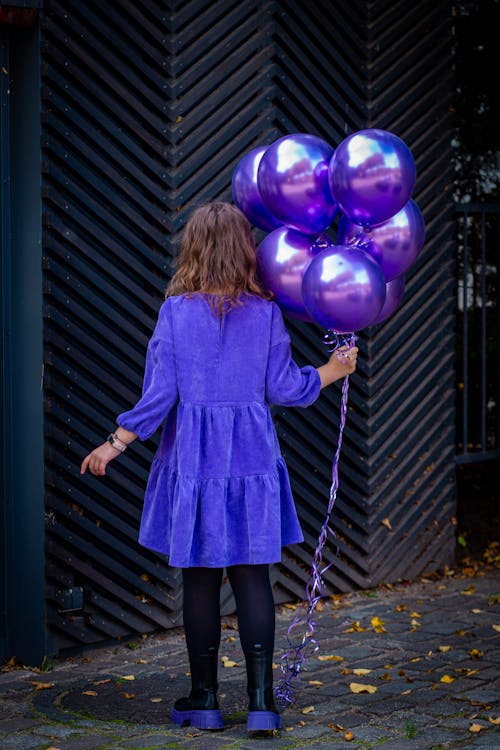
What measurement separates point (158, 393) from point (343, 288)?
30.1 inches

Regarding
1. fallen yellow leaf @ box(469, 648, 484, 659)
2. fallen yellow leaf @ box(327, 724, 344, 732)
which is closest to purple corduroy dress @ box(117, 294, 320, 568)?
fallen yellow leaf @ box(327, 724, 344, 732)

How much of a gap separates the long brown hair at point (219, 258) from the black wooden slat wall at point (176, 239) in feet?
4.18

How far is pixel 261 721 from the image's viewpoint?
13.5ft

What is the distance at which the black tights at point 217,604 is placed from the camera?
4.15 m

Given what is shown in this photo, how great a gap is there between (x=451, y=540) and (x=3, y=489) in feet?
10.5

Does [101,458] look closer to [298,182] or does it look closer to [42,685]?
[298,182]

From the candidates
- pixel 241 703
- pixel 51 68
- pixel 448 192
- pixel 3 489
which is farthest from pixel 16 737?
pixel 448 192

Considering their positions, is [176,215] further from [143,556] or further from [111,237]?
[143,556]

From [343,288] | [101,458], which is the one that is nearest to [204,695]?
[101,458]

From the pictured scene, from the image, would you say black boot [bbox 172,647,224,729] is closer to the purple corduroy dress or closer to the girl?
the girl

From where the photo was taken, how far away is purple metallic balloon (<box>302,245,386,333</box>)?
3896 millimetres

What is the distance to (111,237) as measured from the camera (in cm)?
558

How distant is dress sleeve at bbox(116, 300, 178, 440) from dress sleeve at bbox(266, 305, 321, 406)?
1.16ft

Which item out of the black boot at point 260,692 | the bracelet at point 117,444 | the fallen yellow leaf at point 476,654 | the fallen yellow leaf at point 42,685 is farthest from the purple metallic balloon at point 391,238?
the fallen yellow leaf at point 42,685
